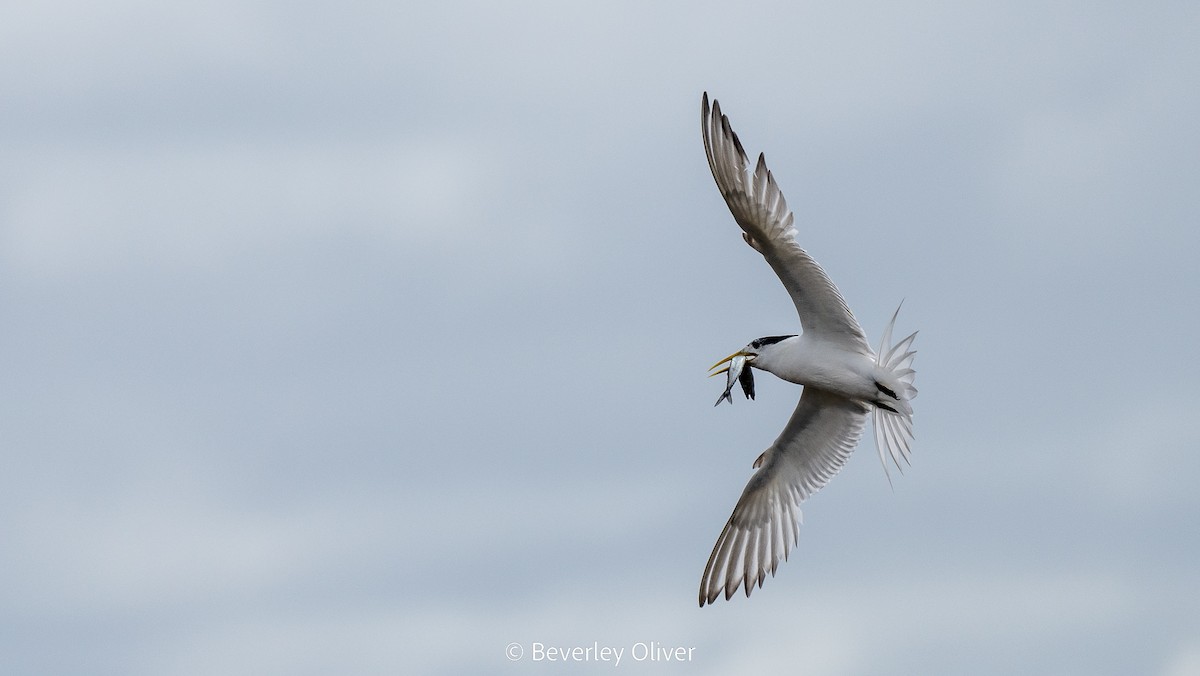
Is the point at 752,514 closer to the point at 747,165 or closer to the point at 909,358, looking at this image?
the point at 909,358

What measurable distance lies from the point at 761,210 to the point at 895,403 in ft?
10.5

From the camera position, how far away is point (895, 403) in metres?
21.2

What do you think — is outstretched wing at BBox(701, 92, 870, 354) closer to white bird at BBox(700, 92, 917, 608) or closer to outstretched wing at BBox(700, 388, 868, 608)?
white bird at BBox(700, 92, 917, 608)

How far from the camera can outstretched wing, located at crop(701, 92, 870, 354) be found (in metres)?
19.8

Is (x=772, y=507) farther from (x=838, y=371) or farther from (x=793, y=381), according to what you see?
(x=838, y=371)

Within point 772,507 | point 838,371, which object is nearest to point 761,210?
point 838,371

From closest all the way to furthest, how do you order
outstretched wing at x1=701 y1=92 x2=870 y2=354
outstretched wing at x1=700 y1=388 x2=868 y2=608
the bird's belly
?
outstretched wing at x1=701 y1=92 x2=870 y2=354, the bird's belly, outstretched wing at x1=700 y1=388 x2=868 y2=608

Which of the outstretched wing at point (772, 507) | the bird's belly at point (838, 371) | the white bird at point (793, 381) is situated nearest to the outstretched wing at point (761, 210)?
the white bird at point (793, 381)

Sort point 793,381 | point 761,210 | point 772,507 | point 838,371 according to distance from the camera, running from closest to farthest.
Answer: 1. point 761,210
2. point 838,371
3. point 793,381
4. point 772,507

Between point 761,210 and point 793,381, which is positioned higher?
point 761,210

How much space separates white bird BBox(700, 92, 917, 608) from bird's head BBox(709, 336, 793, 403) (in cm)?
1

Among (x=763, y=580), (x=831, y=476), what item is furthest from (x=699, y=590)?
(x=831, y=476)

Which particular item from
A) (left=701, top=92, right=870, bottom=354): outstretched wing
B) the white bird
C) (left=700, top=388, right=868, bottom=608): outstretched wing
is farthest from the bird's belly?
(left=700, top=388, right=868, bottom=608): outstretched wing

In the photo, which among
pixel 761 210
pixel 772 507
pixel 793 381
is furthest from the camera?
pixel 772 507
